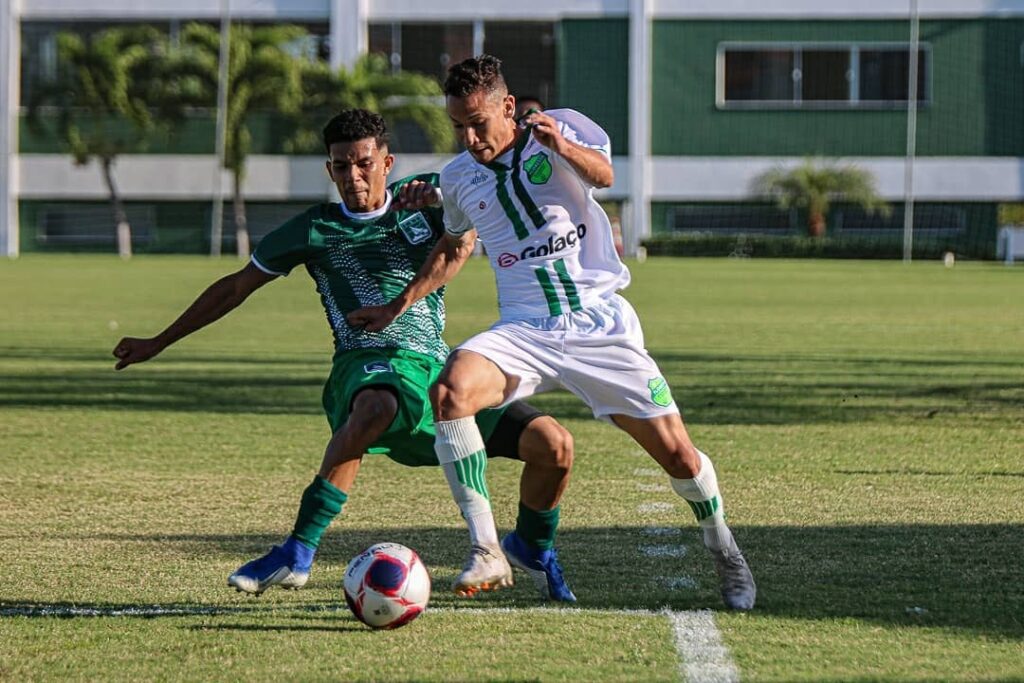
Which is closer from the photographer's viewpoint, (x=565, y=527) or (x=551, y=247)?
(x=551, y=247)

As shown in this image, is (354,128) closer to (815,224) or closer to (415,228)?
(415,228)

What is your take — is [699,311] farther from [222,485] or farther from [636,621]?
[636,621]

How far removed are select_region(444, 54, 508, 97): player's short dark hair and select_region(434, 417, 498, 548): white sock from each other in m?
1.13

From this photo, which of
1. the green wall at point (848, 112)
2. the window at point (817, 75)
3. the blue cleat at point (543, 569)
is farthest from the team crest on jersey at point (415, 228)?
the window at point (817, 75)

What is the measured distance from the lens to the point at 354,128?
6.34 metres

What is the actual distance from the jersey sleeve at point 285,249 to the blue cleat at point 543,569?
1.40m

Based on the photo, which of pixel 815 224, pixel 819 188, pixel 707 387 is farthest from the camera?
pixel 815 224

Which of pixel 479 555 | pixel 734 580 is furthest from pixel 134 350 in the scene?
pixel 734 580

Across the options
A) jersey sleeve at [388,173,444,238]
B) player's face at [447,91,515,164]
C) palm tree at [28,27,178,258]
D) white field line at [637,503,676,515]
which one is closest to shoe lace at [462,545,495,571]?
player's face at [447,91,515,164]

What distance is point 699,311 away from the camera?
83.7ft

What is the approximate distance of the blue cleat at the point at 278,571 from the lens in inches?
220

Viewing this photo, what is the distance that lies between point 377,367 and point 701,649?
1.68 meters

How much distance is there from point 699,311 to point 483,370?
20117 mm

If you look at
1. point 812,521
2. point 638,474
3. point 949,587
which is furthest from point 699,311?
point 949,587
